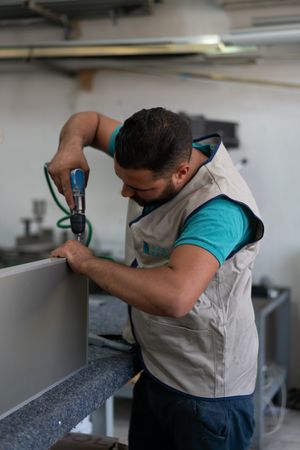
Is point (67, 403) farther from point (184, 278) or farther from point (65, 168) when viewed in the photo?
point (65, 168)

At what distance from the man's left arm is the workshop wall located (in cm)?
196

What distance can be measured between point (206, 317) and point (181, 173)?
272 mm

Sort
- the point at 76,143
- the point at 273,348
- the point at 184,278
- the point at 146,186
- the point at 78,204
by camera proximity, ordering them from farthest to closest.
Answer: the point at 273,348
the point at 76,143
the point at 78,204
the point at 146,186
the point at 184,278

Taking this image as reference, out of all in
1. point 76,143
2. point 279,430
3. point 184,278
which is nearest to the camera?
point 184,278

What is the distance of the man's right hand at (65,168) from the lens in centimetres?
123

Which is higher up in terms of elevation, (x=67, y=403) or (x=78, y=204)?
(x=78, y=204)

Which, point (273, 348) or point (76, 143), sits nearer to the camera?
point (76, 143)

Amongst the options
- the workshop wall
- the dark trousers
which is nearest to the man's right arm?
the dark trousers

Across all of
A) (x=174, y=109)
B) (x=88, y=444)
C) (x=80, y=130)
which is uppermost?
(x=174, y=109)

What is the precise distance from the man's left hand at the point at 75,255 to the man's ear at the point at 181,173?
0.21 m

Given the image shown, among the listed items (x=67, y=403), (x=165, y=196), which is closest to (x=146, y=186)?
(x=165, y=196)

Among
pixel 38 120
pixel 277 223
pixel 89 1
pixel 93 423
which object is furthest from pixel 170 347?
pixel 38 120

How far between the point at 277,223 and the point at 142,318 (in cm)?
182

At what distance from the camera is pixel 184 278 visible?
3.03 ft
